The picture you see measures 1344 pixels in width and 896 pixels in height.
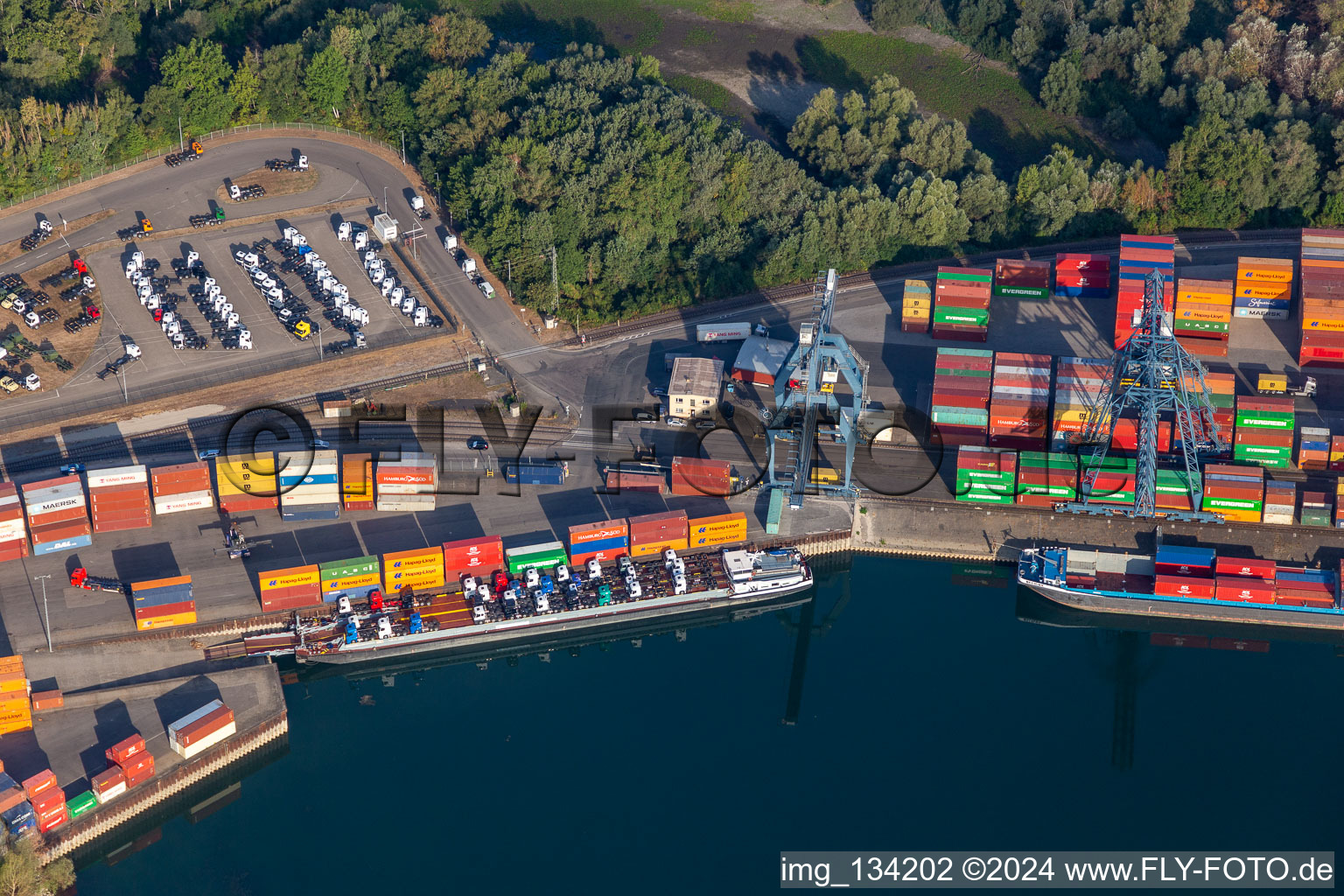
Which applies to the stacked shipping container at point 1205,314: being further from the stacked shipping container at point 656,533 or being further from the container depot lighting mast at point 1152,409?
the stacked shipping container at point 656,533

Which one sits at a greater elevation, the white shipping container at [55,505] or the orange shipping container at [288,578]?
the white shipping container at [55,505]

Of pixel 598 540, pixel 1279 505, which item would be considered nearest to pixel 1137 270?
pixel 1279 505

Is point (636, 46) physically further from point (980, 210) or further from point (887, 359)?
point (887, 359)

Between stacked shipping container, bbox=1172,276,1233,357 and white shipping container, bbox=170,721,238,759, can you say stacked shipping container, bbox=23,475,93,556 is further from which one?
stacked shipping container, bbox=1172,276,1233,357

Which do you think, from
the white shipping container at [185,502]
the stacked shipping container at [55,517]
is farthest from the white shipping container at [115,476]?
the white shipping container at [185,502]

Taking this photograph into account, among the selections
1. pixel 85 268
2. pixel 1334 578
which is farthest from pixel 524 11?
pixel 1334 578

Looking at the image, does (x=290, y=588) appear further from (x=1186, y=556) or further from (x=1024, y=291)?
(x=1024, y=291)
